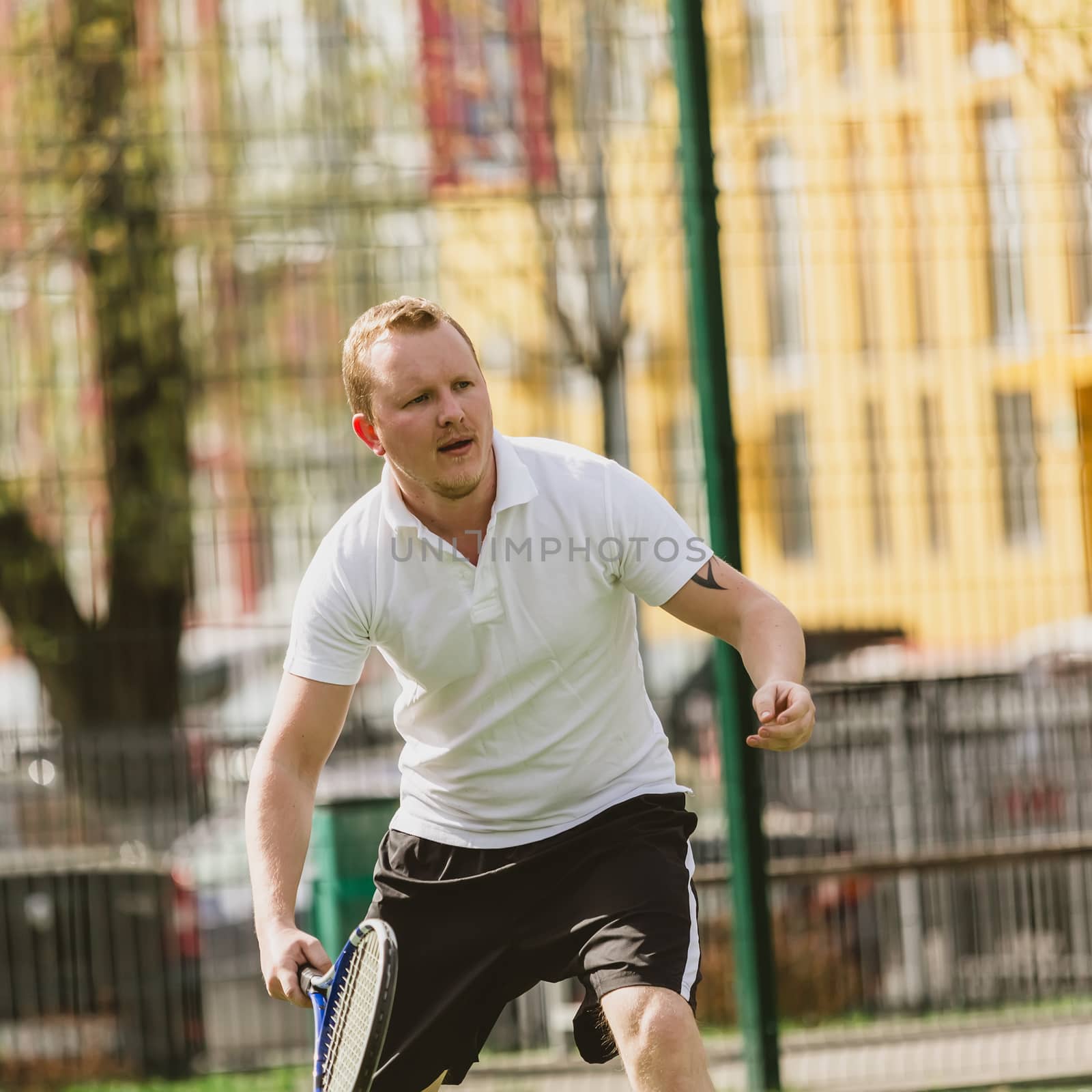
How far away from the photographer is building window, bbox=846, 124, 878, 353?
227 inches

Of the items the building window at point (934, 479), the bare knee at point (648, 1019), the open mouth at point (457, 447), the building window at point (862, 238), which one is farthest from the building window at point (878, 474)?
the bare knee at point (648, 1019)

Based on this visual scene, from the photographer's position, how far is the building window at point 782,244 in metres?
5.73

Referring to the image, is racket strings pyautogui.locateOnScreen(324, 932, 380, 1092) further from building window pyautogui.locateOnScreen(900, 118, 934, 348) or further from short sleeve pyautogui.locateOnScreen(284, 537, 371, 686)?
building window pyautogui.locateOnScreen(900, 118, 934, 348)

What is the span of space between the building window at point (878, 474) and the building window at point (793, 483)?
0.21m

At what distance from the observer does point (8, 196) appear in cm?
636

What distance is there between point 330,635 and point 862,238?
3.12 m

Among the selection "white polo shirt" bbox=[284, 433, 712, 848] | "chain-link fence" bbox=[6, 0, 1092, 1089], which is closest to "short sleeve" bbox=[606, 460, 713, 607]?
"white polo shirt" bbox=[284, 433, 712, 848]

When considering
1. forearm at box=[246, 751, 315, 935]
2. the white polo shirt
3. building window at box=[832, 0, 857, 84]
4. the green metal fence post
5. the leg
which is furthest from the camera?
building window at box=[832, 0, 857, 84]

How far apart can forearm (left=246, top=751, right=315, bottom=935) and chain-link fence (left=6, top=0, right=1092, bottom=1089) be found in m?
2.45

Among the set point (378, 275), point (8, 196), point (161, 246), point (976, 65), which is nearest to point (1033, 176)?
point (976, 65)

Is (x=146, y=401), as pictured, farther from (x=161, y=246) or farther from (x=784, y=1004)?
(x=784, y=1004)

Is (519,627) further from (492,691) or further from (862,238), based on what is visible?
(862,238)

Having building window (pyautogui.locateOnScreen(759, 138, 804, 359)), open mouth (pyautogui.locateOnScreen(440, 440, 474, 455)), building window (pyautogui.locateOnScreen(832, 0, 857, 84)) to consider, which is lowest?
open mouth (pyautogui.locateOnScreen(440, 440, 474, 455))

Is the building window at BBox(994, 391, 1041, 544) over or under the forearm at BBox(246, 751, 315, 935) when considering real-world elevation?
over
